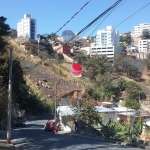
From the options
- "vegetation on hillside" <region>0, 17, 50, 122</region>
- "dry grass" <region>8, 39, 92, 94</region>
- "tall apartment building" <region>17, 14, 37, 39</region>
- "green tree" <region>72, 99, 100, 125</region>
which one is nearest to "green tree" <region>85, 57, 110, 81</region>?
"dry grass" <region>8, 39, 92, 94</region>

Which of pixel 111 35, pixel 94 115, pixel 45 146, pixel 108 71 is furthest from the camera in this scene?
pixel 111 35

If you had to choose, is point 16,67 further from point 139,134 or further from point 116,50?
point 116,50

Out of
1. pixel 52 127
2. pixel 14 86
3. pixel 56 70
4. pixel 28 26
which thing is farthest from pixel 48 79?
pixel 28 26

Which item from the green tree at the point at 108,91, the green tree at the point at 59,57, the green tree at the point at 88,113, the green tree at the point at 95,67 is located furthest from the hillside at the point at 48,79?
the green tree at the point at 88,113

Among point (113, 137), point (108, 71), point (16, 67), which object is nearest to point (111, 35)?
point (108, 71)

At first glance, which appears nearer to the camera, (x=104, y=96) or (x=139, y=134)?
(x=139, y=134)

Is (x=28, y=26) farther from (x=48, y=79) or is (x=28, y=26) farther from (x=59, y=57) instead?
(x=48, y=79)

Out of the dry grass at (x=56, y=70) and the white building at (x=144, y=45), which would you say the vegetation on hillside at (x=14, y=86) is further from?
the white building at (x=144, y=45)

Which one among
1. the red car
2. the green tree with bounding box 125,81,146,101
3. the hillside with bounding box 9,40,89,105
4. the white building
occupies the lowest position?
the red car

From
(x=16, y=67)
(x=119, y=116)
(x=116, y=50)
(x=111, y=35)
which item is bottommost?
(x=119, y=116)

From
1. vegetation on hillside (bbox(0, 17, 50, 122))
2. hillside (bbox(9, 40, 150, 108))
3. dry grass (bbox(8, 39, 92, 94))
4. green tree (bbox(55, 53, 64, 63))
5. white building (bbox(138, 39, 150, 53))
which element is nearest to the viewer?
vegetation on hillside (bbox(0, 17, 50, 122))

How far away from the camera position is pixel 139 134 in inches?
785

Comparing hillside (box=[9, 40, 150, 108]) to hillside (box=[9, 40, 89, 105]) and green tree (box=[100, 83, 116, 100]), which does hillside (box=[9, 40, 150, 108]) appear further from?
green tree (box=[100, 83, 116, 100])

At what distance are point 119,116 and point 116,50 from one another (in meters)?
89.7
